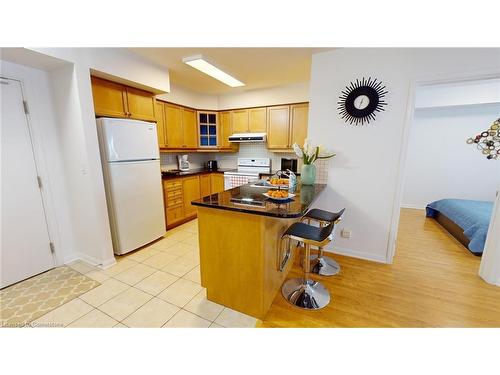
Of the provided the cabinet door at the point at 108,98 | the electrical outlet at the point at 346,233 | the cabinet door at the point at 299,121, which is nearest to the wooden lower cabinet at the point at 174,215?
the cabinet door at the point at 108,98

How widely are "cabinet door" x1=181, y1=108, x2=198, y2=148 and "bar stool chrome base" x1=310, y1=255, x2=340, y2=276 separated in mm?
3116

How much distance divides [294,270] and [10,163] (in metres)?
3.27

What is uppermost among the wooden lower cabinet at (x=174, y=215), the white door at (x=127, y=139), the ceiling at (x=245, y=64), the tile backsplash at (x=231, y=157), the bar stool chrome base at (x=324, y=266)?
the ceiling at (x=245, y=64)

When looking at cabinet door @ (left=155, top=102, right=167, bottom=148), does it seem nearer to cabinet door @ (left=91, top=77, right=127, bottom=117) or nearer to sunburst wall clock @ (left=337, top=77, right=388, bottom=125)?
cabinet door @ (left=91, top=77, right=127, bottom=117)

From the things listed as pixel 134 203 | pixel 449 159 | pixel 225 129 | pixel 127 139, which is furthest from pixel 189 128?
pixel 449 159

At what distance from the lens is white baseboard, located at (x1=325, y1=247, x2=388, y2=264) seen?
8.25ft

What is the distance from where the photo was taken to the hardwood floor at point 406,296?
1.63 meters

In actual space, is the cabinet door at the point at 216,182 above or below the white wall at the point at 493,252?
above

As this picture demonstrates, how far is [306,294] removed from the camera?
1868 mm

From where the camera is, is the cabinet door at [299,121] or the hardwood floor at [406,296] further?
the cabinet door at [299,121]

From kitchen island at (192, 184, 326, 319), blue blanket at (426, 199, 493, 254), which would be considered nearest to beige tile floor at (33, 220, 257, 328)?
kitchen island at (192, 184, 326, 319)

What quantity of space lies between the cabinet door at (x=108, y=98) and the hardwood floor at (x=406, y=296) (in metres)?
2.90

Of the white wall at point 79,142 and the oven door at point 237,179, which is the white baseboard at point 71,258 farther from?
the oven door at point 237,179
